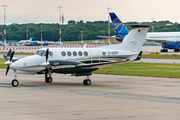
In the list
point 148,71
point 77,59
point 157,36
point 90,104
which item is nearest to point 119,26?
point 157,36

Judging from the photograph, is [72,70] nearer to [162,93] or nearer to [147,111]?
[162,93]

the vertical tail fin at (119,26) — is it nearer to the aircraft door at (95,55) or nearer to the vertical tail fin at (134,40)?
the vertical tail fin at (134,40)

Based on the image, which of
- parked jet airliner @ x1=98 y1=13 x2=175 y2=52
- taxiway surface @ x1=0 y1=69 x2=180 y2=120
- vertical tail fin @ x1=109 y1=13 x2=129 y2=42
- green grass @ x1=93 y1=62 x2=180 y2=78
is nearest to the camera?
taxiway surface @ x1=0 y1=69 x2=180 y2=120

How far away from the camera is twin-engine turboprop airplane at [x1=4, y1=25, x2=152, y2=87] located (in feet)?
79.2

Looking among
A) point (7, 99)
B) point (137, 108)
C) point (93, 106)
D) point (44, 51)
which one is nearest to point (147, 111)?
point (137, 108)

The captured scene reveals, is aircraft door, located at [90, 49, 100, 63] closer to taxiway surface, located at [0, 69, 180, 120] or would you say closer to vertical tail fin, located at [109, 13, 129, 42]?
taxiway surface, located at [0, 69, 180, 120]

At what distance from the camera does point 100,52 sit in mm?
26703

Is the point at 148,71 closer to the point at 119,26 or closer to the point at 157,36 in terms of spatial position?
the point at 119,26

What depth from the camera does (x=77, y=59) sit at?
25.8m

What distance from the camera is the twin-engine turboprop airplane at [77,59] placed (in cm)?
2414

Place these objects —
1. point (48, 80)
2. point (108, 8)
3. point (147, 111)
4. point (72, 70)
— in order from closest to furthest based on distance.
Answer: point (147, 111), point (72, 70), point (48, 80), point (108, 8)

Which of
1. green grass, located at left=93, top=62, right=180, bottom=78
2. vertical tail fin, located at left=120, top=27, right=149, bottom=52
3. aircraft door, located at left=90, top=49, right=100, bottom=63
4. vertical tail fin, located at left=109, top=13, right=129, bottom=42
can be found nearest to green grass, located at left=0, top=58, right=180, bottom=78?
green grass, located at left=93, top=62, right=180, bottom=78

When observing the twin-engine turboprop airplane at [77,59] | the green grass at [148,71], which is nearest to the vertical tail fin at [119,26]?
the green grass at [148,71]

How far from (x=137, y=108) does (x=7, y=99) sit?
7218mm
